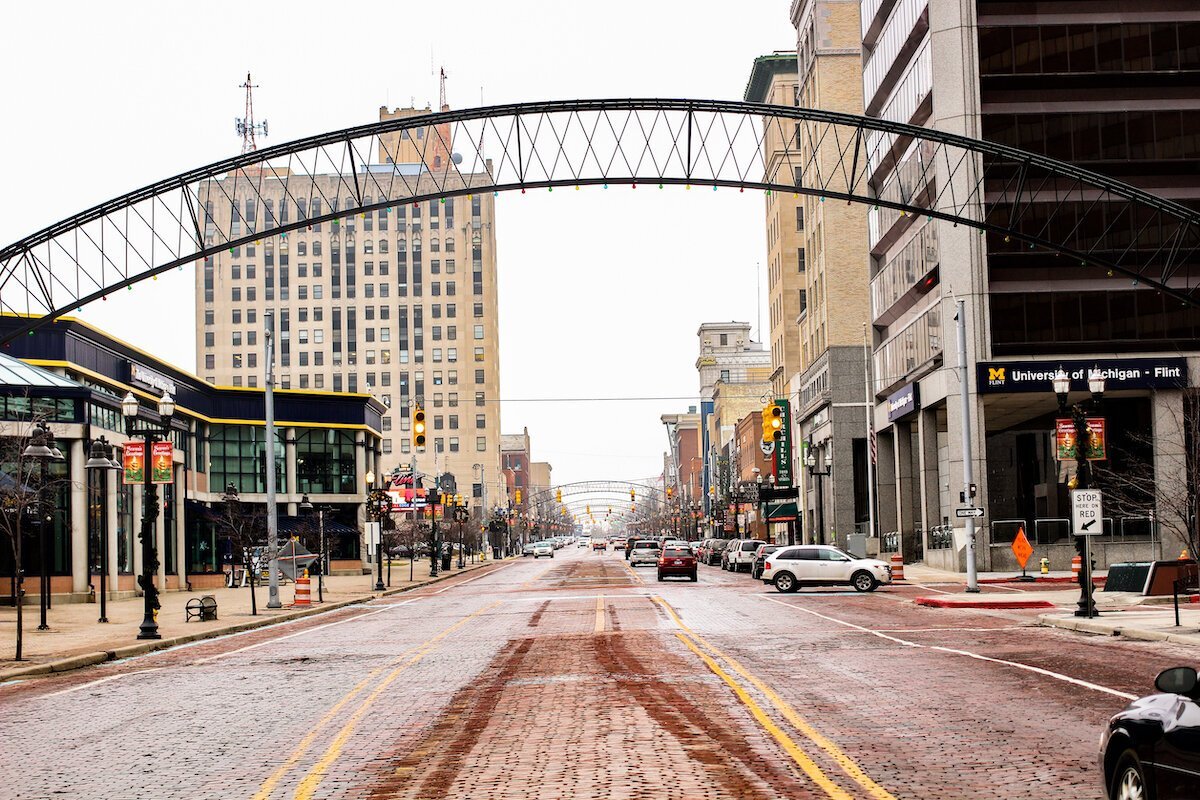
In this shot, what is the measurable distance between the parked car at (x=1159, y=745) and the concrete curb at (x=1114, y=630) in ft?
52.0

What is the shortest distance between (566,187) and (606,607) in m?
11.2

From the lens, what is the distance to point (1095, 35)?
5938 cm

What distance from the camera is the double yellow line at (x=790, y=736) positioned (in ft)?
33.0

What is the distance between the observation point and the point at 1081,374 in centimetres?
5791

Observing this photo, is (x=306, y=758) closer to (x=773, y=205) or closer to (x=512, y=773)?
(x=512, y=773)

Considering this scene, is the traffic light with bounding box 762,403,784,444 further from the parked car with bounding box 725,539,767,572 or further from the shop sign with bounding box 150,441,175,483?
the shop sign with bounding box 150,441,175,483

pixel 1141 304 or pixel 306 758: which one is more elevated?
pixel 1141 304

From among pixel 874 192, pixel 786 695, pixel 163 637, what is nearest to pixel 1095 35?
pixel 874 192

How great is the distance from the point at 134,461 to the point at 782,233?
82869mm

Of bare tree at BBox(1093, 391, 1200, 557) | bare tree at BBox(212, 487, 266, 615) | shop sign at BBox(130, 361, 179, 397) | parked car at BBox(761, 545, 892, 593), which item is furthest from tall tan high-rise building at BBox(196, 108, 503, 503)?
parked car at BBox(761, 545, 892, 593)

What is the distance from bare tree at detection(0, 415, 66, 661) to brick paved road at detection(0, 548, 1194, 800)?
7.11 meters

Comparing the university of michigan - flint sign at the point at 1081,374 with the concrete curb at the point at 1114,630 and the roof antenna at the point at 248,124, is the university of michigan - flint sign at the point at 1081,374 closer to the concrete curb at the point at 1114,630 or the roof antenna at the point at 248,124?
the concrete curb at the point at 1114,630

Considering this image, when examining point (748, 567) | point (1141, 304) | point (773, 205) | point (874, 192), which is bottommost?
point (748, 567)

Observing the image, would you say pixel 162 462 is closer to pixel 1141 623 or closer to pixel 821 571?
pixel 821 571
